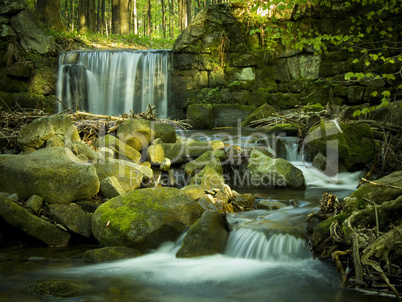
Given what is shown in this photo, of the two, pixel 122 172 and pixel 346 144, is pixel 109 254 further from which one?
pixel 346 144

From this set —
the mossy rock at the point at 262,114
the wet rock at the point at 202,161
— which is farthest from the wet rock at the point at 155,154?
the mossy rock at the point at 262,114

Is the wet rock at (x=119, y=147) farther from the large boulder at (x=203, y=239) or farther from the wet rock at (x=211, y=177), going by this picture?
the large boulder at (x=203, y=239)

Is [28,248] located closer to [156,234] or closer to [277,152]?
[156,234]

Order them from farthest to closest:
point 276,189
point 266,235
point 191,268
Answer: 1. point 276,189
2. point 266,235
3. point 191,268

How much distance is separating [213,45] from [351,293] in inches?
517

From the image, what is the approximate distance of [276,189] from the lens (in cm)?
768

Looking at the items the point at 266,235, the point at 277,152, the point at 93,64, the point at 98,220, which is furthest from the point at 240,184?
the point at 93,64

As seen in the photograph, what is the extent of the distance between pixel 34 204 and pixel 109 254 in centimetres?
166

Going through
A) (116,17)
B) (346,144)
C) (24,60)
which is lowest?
(346,144)

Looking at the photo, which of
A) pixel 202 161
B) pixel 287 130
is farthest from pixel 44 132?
pixel 287 130

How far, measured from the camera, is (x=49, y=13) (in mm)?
18453

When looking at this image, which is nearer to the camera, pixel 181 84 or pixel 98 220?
pixel 98 220

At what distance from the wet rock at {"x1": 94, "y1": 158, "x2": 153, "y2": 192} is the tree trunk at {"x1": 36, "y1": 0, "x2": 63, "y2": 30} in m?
14.2

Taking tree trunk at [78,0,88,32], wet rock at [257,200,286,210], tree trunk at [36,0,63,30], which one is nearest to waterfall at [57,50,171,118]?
tree trunk at [36,0,63,30]
